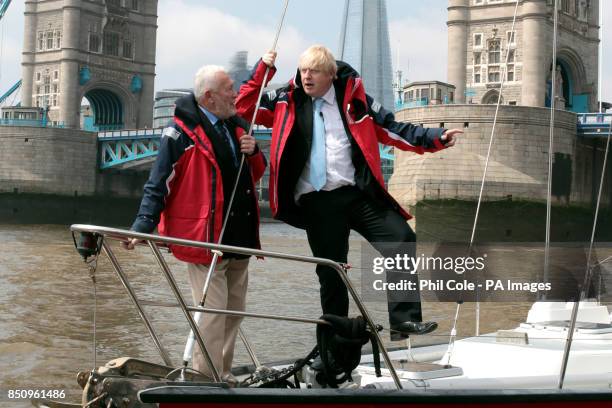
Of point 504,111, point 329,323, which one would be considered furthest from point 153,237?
point 504,111

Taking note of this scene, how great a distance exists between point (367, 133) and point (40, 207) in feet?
130

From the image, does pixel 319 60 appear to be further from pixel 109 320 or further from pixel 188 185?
pixel 109 320

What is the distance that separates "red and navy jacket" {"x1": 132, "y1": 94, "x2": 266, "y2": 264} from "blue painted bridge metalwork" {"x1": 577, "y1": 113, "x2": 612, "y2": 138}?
3136 centimetres

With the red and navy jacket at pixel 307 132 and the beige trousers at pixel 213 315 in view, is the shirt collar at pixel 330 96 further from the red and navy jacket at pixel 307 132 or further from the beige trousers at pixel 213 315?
the beige trousers at pixel 213 315

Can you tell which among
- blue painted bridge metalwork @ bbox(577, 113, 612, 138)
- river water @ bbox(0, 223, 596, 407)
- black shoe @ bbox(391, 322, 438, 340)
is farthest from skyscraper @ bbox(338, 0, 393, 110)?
black shoe @ bbox(391, 322, 438, 340)

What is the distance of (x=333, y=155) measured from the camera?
11.6 feet

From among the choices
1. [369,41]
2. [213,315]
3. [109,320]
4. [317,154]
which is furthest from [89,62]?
[213,315]

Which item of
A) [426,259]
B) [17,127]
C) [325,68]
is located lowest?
[426,259]

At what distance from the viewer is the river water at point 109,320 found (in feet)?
14.1

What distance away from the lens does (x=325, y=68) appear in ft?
11.6

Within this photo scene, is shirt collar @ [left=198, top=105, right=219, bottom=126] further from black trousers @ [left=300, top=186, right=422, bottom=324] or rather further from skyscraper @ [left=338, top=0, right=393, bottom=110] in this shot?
skyscraper @ [left=338, top=0, right=393, bottom=110]

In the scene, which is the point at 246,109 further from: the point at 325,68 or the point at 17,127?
the point at 17,127

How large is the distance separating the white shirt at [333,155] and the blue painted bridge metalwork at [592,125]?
102 feet

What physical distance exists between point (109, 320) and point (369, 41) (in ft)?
286
